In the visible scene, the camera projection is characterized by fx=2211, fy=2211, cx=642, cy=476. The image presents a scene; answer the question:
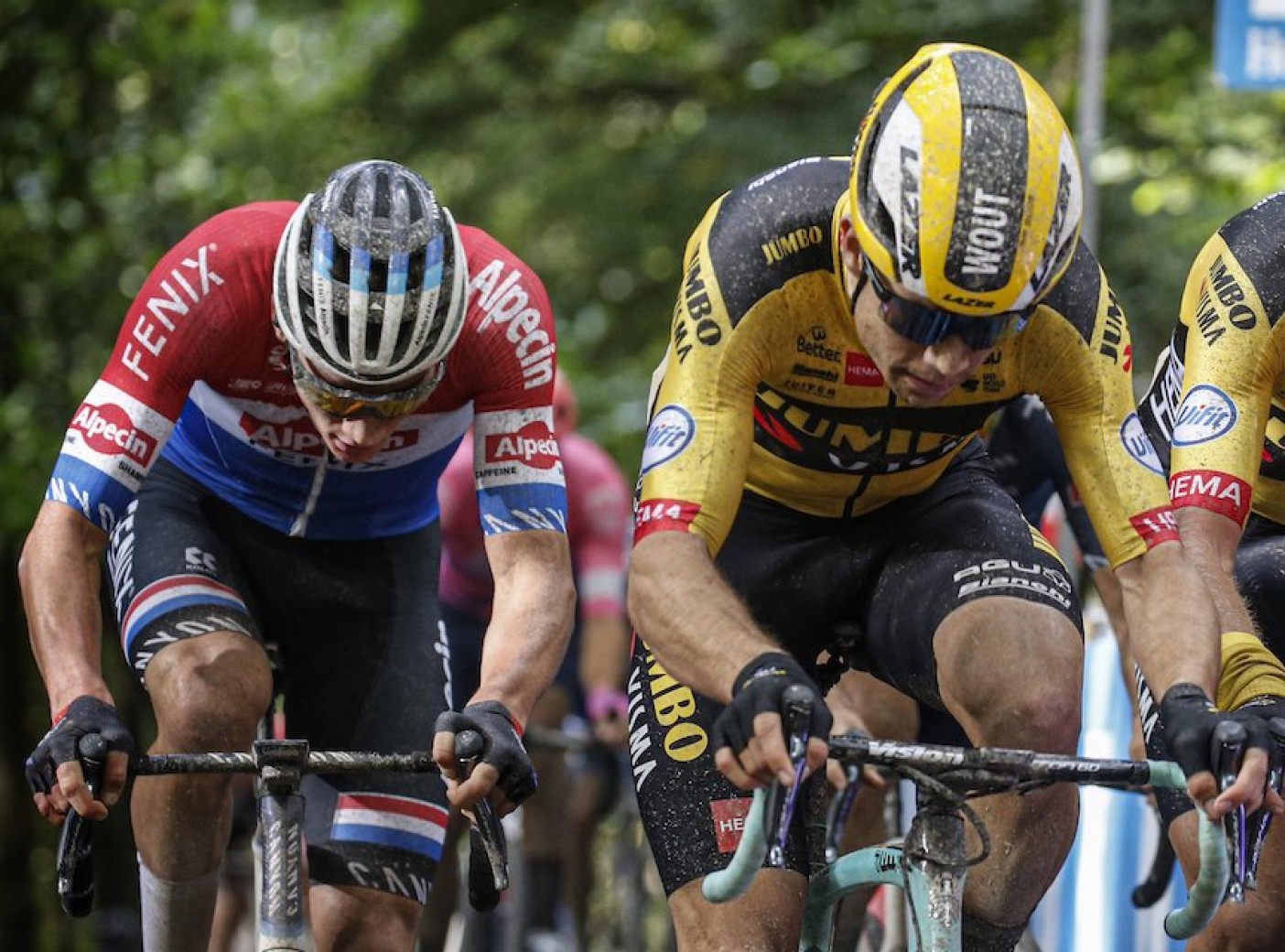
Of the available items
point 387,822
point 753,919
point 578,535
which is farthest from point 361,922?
point 578,535

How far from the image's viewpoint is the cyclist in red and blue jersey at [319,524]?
4.77 m

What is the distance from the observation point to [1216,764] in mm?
3863

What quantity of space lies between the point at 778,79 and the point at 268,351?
9.31 meters

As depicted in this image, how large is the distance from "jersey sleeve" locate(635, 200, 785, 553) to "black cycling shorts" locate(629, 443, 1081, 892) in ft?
1.79

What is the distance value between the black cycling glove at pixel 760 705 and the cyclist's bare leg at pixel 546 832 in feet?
20.1

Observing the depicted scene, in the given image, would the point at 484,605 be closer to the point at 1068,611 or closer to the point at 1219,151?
the point at 1068,611

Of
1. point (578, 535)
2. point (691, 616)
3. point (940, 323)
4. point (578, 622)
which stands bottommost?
point (691, 616)

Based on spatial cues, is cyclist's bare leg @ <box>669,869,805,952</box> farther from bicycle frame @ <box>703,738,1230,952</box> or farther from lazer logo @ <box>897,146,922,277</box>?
lazer logo @ <box>897,146,922,277</box>

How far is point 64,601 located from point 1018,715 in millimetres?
2042

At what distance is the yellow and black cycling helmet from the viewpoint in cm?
399

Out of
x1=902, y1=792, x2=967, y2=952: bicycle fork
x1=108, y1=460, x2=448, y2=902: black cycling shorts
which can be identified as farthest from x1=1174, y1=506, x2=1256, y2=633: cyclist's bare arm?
x1=108, y1=460, x2=448, y2=902: black cycling shorts

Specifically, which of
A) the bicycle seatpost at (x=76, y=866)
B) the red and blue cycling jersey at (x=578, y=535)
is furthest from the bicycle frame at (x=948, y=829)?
the red and blue cycling jersey at (x=578, y=535)

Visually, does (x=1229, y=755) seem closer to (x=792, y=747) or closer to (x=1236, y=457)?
(x=792, y=747)

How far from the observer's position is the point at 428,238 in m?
4.88
